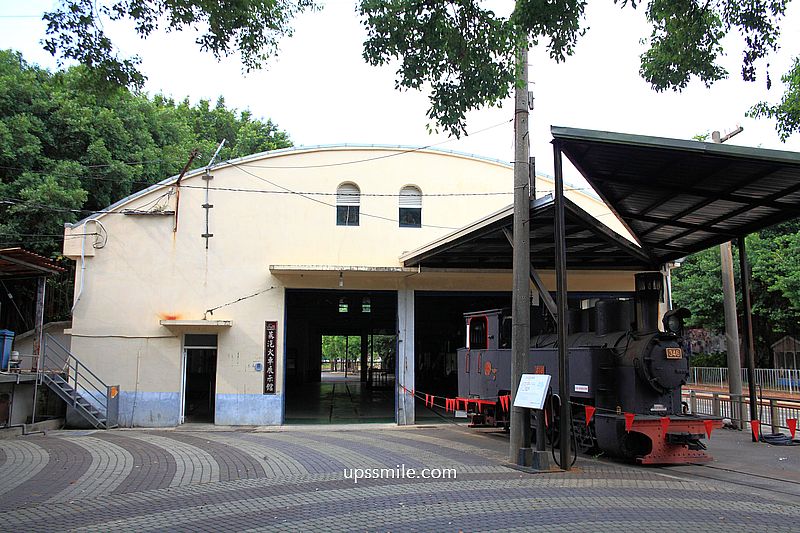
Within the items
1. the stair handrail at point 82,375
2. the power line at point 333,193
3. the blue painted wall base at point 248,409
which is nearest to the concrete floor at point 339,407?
the blue painted wall base at point 248,409

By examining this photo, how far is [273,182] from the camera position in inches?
690

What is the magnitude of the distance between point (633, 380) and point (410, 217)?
869 cm

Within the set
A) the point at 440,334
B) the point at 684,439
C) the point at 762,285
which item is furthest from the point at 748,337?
the point at 440,334

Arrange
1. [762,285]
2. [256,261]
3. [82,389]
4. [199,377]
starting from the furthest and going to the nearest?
[762,285], [199,377], [256,261], [82,389]

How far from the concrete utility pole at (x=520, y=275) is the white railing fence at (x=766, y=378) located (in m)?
13.3

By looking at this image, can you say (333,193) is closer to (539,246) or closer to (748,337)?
(539,246)

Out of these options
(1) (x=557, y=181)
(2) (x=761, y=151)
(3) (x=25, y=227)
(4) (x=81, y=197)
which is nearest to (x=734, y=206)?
(2) (x=761, y=151)

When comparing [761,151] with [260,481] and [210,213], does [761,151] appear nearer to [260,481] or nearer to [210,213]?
[260,481]

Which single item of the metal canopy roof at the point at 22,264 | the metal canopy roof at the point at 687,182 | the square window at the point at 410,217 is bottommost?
the metal canopy roof at the point at 22,264

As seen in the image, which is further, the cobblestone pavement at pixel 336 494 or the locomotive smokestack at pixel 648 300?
the locomotive smokestack at pixel 648 300

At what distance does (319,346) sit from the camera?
41375 millimetres

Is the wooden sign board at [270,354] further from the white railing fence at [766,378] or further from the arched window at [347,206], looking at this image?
the white railing fence at [766,378]

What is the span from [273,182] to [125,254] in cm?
429

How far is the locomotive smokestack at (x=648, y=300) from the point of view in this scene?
11.0m
